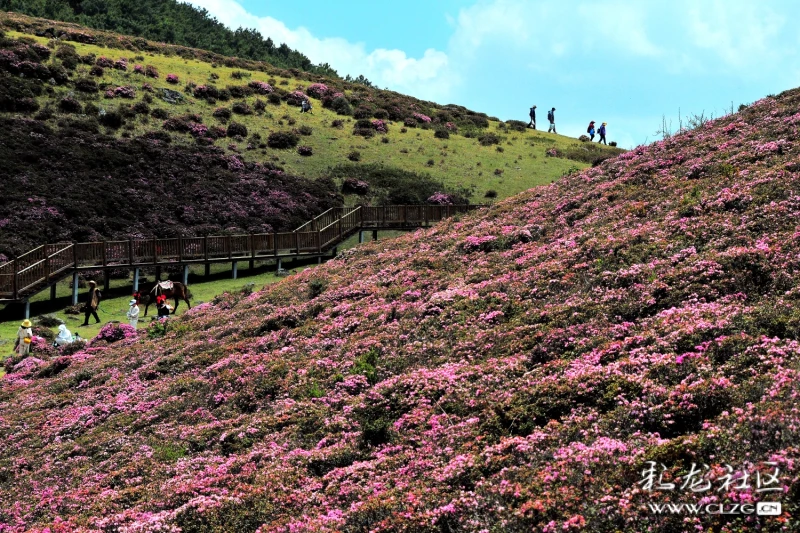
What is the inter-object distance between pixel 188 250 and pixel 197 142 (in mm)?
21840

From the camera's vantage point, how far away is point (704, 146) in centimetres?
2228

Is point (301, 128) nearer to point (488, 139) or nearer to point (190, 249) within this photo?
point (488, 139)

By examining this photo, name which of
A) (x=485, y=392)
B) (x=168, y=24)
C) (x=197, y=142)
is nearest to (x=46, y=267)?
(x=197, y=142)

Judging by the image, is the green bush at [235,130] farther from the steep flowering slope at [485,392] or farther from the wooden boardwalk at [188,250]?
the steep flowering slope at [485,392]

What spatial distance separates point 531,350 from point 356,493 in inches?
178

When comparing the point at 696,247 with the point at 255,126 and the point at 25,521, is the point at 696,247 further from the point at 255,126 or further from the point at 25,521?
the point at 255,126

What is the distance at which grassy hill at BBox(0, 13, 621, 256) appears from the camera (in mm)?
43125

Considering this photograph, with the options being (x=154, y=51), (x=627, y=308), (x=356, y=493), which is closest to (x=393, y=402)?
(x=356, y=493)

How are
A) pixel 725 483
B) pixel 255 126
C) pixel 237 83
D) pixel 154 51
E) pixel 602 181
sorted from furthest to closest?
pixel 154 51 → pixel 237 83 → pixel 255 126 → pixel 602 181 → pixel 725 483

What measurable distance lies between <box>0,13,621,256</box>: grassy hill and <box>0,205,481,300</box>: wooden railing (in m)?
5.34

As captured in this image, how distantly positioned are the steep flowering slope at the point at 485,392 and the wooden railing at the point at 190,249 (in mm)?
10754

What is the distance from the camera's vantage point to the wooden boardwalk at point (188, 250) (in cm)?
2973

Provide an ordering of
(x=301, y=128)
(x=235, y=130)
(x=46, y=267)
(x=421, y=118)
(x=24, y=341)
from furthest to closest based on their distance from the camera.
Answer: (x=421, y=118) < (x=301, y=128) < (x=235, y=130) < (x=46, y=267) < (x=24, y=341)

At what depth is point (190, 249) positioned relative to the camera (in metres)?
36.0
